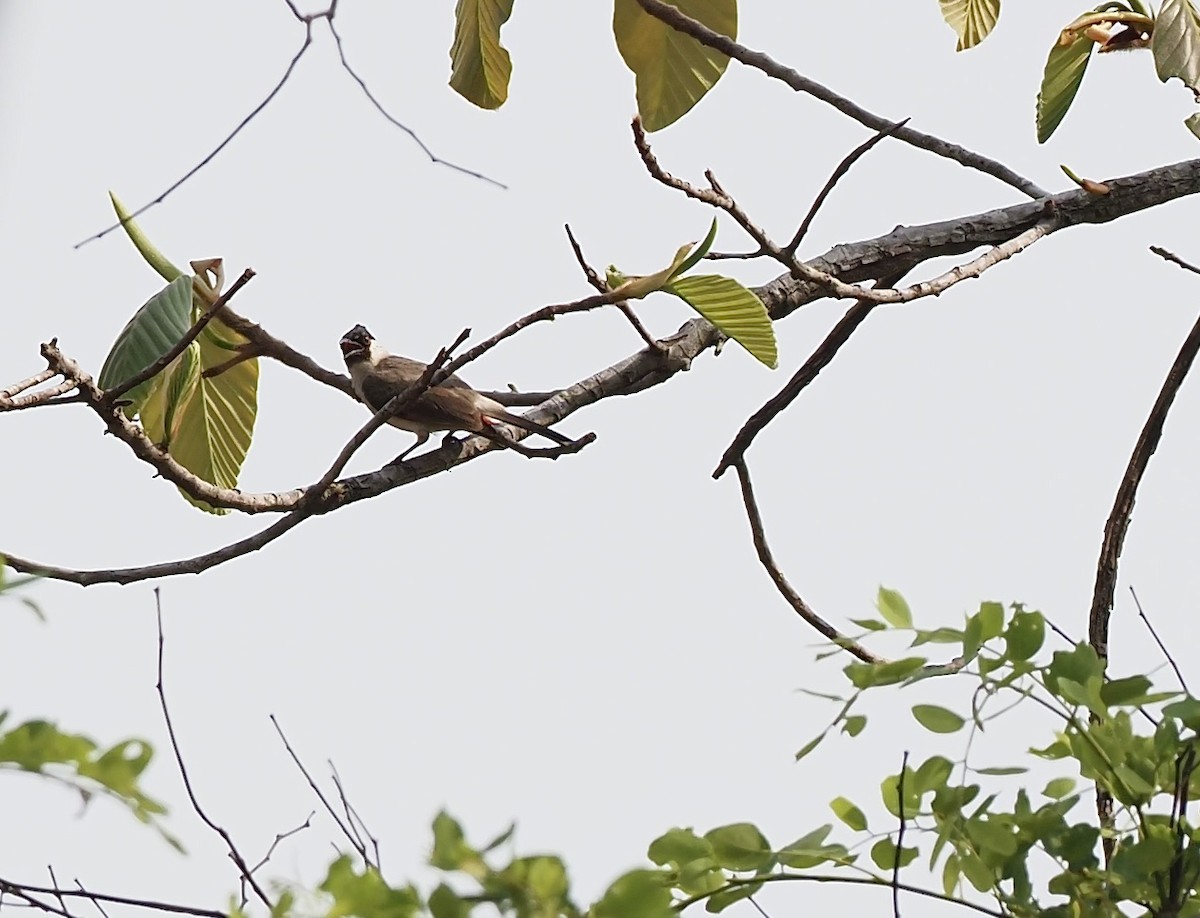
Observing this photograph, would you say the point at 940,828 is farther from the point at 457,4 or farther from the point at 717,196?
the point at 457,4

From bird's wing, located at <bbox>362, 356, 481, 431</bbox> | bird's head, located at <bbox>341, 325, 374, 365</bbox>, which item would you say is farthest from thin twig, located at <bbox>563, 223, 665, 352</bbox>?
bird's head, located at <bbox>341, 325, 374, 365</bbox>

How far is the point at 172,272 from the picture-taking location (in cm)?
207

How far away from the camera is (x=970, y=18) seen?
111 inches

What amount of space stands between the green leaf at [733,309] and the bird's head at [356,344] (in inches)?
89.1

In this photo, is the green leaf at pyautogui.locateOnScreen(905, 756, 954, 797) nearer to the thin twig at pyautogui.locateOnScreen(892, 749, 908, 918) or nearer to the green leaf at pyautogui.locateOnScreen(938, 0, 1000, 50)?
the thin twig at pyautogui.locateOnScreen(892, 749, 908, 918)

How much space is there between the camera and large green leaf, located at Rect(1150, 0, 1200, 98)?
2.39m

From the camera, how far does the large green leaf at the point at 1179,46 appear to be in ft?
7.84

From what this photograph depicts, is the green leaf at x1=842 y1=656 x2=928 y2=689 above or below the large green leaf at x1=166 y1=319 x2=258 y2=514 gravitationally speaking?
below

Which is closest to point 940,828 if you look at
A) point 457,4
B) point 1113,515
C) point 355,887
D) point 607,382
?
point 355,887

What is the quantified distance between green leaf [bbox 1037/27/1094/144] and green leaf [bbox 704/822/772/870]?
84.0 inches

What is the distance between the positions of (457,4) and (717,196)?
1.14m

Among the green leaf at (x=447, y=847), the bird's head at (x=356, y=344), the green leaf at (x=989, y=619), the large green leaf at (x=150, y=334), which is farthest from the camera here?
the bird's head at (x=356, y=344)

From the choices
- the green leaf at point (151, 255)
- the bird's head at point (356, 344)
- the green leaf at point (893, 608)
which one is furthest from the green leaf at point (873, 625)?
the bird's head at point (356, 344)

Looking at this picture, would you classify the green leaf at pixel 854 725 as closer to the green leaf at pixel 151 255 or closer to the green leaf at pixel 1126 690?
the green leaf at pixel 1126 690
